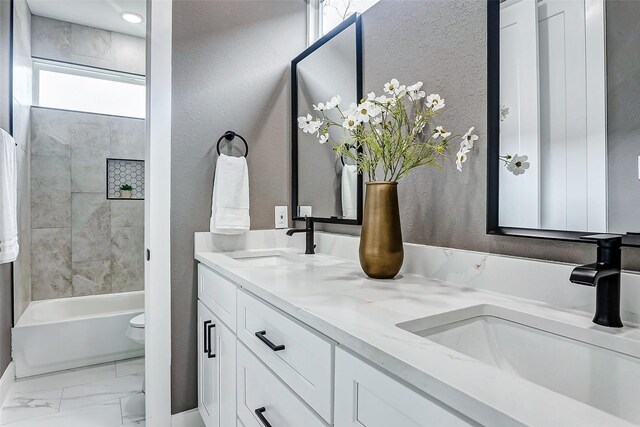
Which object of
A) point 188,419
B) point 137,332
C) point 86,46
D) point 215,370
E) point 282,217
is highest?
point 86,46

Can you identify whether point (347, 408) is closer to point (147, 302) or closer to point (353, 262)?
point (353, 262)

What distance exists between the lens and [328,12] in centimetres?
189

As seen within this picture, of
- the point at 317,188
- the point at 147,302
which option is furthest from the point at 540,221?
the point at 147,302

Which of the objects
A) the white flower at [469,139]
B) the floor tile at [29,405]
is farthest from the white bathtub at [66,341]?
the white flower at [469,139]

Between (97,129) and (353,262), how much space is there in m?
2.82

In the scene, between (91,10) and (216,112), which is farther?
(91,10)

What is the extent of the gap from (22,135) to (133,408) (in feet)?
6.76

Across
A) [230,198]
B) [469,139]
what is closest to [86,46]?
[230,198]

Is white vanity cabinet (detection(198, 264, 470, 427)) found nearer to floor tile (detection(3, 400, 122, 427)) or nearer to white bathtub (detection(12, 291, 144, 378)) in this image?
floor tile (detection(3, 400, 122, 427))

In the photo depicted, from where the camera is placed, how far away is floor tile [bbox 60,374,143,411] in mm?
2027

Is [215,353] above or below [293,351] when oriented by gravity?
below

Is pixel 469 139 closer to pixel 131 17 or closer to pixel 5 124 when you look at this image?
pixel 5 124

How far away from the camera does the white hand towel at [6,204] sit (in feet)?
Answer: 5.86

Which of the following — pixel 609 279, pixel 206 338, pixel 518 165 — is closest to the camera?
pixel 609 279
